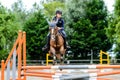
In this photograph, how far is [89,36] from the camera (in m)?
38.3

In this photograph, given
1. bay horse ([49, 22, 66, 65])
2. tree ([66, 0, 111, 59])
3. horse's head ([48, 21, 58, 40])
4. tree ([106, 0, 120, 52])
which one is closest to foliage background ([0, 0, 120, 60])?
tree ([66, 0, 111, 59])

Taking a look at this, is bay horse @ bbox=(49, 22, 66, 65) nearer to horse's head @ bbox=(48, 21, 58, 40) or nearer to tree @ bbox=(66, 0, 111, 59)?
horse's head @ bbox=(48, 21, 58, 40)

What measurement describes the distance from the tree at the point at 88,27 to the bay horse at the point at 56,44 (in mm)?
23106

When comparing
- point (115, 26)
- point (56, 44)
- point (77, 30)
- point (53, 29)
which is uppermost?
point (115, 26)

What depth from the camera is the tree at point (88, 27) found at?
3784 cm

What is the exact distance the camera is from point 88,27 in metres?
38.5

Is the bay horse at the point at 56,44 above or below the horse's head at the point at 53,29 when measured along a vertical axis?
below

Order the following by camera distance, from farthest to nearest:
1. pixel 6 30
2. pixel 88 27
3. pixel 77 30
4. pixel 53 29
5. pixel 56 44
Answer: pixel 77 30, pixel 88 27, pixel 6 30, pixel 56 44, pixel 53 29

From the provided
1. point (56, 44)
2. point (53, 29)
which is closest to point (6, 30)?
point (56, 44)

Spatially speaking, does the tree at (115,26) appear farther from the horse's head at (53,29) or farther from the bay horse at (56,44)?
the horse's head at (53,29)

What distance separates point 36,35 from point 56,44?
24.5 m

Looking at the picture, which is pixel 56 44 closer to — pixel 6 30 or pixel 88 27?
pixel 6 30

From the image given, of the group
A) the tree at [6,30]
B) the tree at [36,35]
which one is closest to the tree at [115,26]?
the tree at [36,35]

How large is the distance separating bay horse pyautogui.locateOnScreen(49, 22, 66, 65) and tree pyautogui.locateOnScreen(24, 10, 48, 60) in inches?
909
